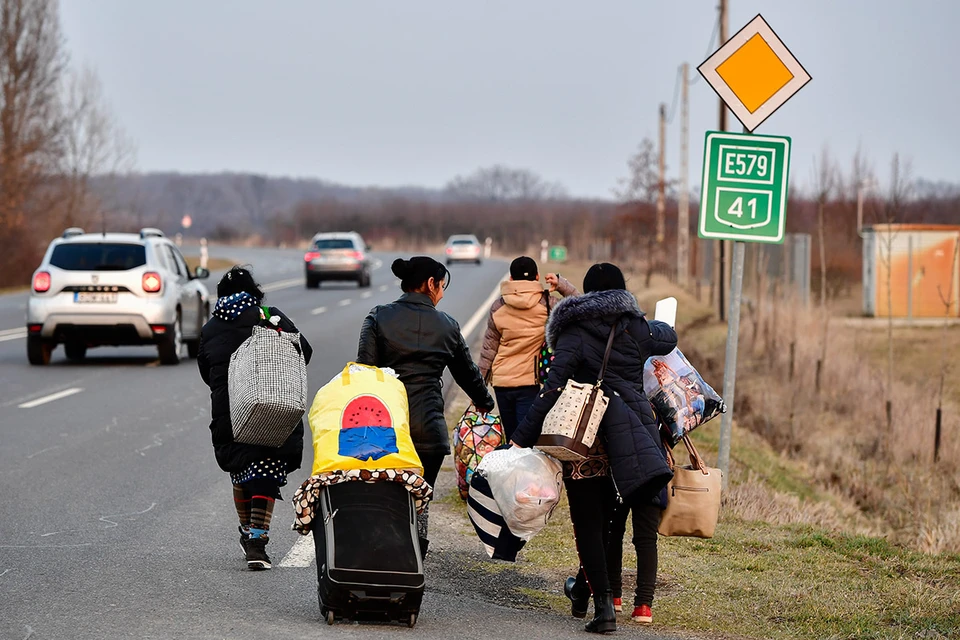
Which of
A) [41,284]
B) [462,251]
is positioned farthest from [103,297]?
[462,251]

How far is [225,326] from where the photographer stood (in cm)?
726

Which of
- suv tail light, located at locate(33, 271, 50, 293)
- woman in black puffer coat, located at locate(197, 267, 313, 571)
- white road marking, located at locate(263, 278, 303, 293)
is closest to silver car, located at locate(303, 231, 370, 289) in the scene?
white road marking, located at locate(263, 278, 303, 293)

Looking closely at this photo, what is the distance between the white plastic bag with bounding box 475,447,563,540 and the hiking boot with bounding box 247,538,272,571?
4.93 feet

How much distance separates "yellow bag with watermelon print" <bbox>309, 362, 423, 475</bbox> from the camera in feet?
20.8

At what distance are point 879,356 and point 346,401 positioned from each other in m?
24.6

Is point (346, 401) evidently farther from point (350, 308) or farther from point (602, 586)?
point (350, 308)

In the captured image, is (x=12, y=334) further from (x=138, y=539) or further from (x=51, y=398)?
(x=138, y=539)

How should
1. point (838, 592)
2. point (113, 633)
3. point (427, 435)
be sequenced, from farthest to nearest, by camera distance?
point (838, 592) → point (427, 435) → point (113, 633)

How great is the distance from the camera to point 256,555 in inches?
283

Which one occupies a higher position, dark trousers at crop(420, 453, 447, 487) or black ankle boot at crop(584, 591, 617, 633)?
dark trousers at crop(420, 453, 447, 487)

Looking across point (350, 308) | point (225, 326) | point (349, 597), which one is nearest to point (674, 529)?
point (349, 597)

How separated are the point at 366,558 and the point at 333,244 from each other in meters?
39.1

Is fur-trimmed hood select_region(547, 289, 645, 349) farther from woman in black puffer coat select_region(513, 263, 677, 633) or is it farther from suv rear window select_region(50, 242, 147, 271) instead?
suv rear window select_region(50, 242, 147, 271)

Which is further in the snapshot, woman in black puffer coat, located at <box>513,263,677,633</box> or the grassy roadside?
the grassy roadside
